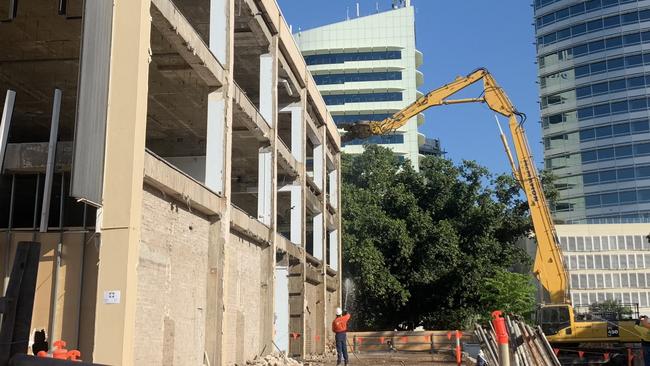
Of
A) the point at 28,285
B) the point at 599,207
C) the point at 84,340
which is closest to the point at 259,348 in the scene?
the point at 84,340

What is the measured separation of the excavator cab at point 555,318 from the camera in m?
22.9

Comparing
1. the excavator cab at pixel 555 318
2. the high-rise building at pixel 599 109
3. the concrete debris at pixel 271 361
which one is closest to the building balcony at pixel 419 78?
the high-rise building at pixel 599 109

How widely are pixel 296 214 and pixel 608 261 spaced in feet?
216

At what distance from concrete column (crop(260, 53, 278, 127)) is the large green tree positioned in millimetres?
18783

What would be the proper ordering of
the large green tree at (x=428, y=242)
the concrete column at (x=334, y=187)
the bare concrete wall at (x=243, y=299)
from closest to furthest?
the bare concrete wall at (x=243, y=299)
the concrete column at (x=334, y=187)
the large green tree at (x=428, y=242)

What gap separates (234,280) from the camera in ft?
62.0

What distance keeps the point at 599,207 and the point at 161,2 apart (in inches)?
3756

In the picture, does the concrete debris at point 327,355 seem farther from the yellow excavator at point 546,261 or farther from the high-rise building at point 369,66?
the high-rise building at point 369,66

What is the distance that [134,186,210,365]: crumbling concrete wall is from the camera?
1294 centimetres

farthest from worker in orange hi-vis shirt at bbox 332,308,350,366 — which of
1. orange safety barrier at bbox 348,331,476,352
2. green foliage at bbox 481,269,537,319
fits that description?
green foliage at bbox 481,269,537,319

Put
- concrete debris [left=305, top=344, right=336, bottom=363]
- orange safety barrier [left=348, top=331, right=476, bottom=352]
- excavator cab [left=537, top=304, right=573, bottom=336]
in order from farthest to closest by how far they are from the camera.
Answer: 1. orange safety barrier [left=348, top=331, right=476, bottom=352]
2. concrete debris [left=305, top=344, right=336, bottom=363]
3. excavator cab [left=537, top=304, right=573, bottom=336]

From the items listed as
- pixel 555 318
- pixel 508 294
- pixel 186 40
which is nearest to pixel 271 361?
pixel 186 40

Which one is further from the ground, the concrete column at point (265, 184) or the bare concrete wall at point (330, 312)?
the concrete column at point (265, 184)

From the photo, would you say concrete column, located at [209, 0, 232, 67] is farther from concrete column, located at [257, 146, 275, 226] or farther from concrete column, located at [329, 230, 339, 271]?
concrete column, located at [329, 230, 339, 271]
